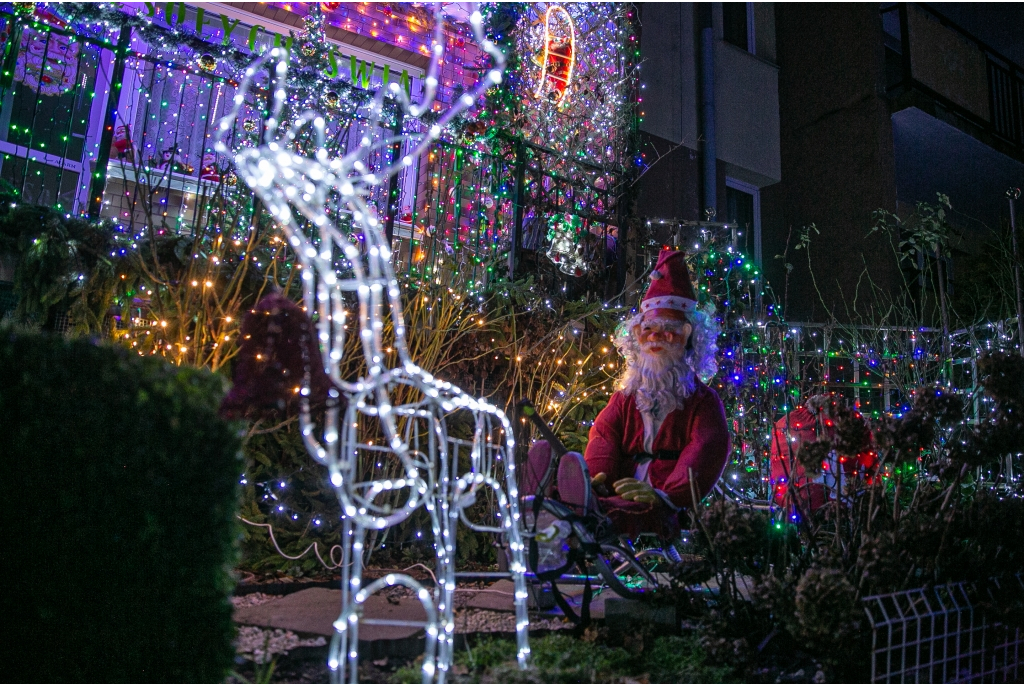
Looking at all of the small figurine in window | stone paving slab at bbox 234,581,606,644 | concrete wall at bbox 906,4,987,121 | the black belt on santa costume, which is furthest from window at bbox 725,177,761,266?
stone paving slab at bbox 234,581,606,644

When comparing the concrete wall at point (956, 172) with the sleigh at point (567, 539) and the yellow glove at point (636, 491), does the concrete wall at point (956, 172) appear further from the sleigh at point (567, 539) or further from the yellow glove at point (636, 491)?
the sleigh at point (567, 539)

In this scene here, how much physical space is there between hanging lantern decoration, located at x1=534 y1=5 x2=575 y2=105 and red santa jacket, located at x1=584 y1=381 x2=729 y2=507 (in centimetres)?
436

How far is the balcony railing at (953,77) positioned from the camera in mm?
9719

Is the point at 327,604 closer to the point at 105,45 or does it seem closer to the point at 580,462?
the point at 580,462

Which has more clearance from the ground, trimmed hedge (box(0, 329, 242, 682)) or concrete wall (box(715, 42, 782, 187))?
concrete wall (box(715, 42, 782, 187))

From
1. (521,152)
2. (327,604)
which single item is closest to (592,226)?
(521,152)

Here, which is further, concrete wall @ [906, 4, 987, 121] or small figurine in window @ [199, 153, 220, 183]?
concrete wall @ [906, 4, 987, 121]

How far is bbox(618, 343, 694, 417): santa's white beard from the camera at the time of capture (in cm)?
404

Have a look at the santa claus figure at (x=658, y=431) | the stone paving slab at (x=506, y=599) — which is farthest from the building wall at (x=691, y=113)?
the stone paving slab at (x=506, y=599)

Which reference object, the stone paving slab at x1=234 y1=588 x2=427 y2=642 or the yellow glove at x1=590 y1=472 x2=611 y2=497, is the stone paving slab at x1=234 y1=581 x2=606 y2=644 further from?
the yellow glove at x1=590 y1=472 x2=611 y2=497

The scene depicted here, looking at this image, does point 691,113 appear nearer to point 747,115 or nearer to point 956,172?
point 747,115

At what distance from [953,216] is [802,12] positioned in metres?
3.98

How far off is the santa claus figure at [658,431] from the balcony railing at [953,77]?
756 cm

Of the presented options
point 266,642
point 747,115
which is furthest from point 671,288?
point 747,115
